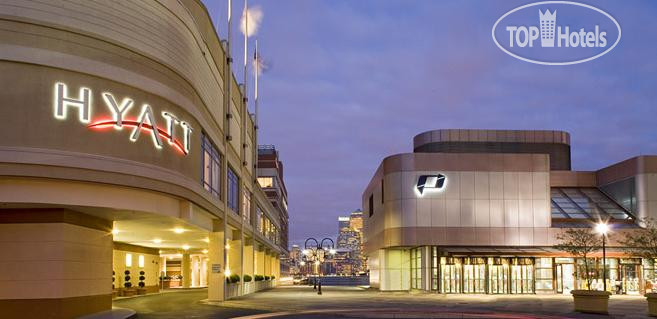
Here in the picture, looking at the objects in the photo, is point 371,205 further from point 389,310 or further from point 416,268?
point 389,310

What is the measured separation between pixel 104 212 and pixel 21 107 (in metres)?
6.15

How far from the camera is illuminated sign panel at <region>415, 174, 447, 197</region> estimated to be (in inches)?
2167

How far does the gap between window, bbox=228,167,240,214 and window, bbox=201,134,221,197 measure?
570 cm

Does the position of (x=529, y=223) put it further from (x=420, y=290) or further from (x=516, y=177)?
(x=420, y=290)

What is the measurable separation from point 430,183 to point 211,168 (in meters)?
19.8

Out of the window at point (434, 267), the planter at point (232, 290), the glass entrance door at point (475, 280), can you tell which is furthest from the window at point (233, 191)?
the glass entrance door at point (475, 280)

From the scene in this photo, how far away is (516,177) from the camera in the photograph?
181 feet

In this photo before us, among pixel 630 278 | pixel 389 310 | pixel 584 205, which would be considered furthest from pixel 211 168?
pixel 630 278

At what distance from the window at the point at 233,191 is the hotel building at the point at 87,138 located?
45.8 feet

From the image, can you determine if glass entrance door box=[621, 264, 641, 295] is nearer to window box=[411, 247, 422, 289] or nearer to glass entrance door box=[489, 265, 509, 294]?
glass entrance door box=[489, 265, 509, 294]

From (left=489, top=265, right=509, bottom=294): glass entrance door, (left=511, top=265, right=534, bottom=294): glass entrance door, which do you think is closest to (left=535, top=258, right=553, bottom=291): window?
(left=511, top=265, right=534, bottom=294): glass entrance door

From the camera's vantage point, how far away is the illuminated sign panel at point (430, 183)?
5503cm

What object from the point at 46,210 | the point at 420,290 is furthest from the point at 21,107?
the point at 420,290

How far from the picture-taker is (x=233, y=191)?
53.1 meters
